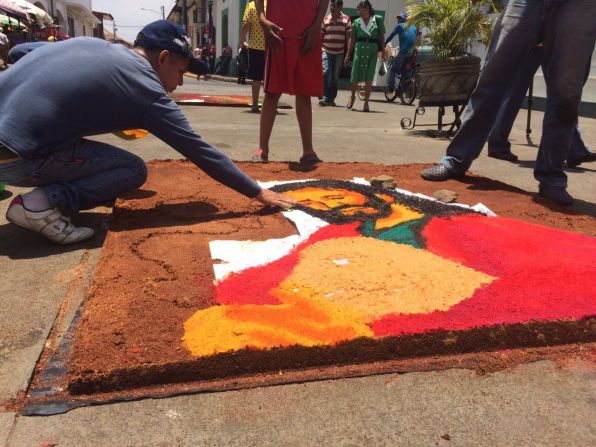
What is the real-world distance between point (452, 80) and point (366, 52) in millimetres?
3307

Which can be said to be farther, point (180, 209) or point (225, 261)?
point (180, 209)

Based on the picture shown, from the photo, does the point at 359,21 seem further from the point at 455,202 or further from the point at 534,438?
the point at 534,438

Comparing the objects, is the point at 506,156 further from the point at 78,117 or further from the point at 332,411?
the point at 332,411

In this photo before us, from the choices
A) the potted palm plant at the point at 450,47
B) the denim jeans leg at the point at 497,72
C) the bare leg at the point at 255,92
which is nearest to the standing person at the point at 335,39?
the bare leg at the point at 255,92

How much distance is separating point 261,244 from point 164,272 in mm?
475

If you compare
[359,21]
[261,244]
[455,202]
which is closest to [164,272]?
[261,244]

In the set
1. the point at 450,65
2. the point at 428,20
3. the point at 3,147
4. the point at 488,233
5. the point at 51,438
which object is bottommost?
the point at 51,438

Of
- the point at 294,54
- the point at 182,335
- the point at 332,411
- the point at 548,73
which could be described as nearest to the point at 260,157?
the point at 294,54

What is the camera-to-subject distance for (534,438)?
3.95 ft

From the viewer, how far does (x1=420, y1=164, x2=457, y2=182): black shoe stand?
350cm

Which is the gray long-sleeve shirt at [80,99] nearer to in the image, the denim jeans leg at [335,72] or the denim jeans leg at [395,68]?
the denim jeans leg at [335,72]

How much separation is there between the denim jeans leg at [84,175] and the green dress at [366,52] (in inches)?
269

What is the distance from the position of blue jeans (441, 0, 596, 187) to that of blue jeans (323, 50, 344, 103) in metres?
5.89

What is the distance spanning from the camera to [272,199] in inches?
101
